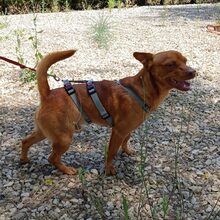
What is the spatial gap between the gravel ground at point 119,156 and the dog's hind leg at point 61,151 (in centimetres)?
8

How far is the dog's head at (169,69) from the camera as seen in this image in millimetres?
2951

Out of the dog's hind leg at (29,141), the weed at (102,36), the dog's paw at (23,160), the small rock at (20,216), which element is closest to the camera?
the small rock at (20,216)

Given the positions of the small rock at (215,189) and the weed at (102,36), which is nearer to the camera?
the small rock at (215,189)

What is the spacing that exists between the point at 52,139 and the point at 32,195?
0.48 m

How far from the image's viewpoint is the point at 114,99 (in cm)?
311

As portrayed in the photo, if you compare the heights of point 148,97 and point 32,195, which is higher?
point 148,97

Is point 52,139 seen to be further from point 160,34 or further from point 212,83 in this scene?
point 160,34

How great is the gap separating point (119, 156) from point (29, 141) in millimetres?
874

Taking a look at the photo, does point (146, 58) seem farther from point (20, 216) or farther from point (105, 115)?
point (20, 216)

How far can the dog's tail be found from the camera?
2.85m

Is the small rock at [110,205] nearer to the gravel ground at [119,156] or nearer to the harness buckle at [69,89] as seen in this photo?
the gravel ground at [119,156]

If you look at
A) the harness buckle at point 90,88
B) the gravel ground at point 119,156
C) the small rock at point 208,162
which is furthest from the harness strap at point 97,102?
the small rock at point 208,162

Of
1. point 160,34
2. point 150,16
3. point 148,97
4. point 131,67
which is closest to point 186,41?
point 160,34

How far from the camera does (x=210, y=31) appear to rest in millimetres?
8516
